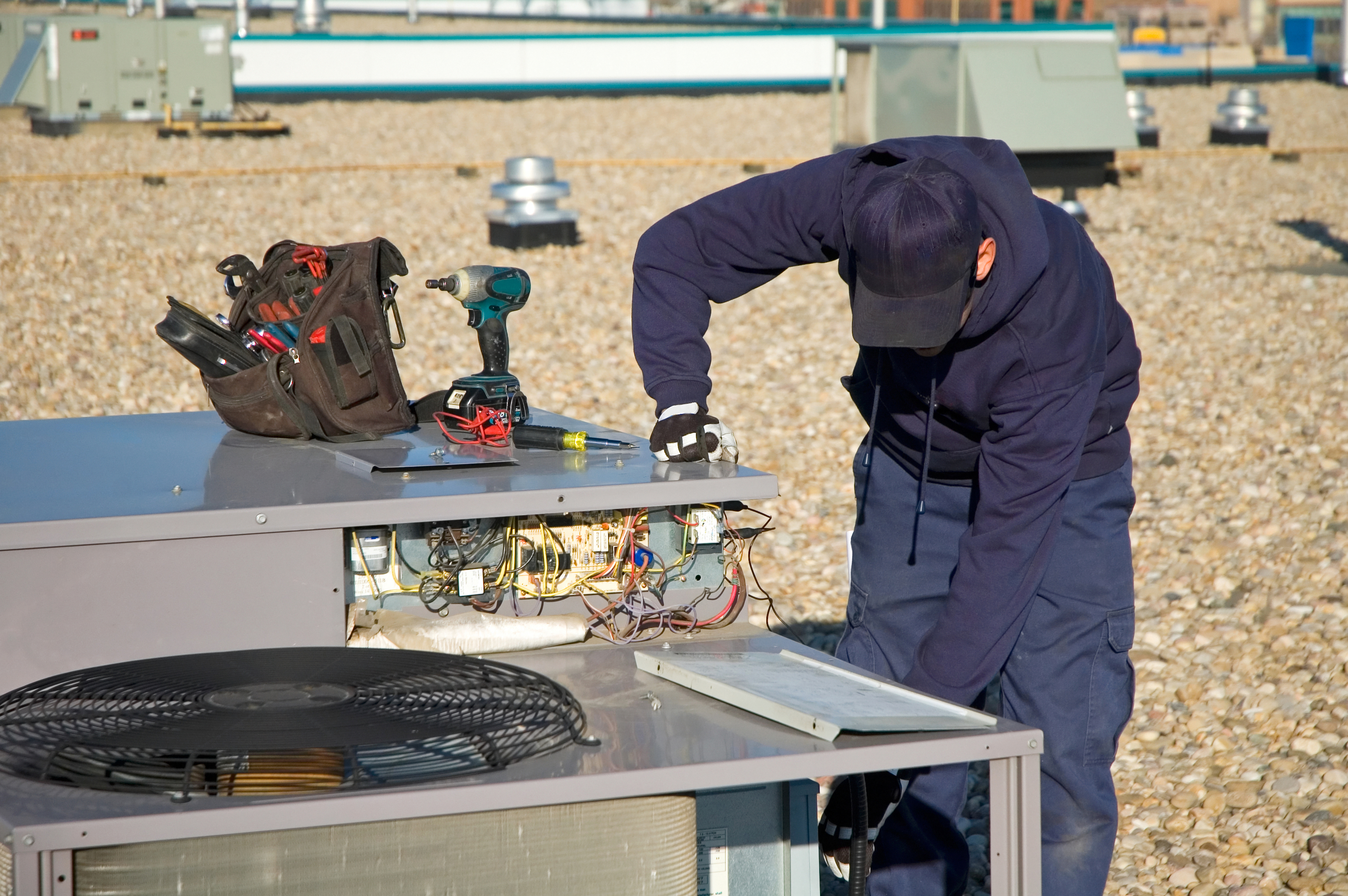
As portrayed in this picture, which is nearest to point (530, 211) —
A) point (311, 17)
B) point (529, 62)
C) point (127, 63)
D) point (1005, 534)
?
point (127, 63)

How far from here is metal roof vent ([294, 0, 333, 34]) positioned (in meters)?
30.0

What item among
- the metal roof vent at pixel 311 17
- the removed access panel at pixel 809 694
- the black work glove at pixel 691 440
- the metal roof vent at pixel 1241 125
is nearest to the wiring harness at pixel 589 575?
the black work glove at pixel 691 440

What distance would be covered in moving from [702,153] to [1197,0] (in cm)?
2921

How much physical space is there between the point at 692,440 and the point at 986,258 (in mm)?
671

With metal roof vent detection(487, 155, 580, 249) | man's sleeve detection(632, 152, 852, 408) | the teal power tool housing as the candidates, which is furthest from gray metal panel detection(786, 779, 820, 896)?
metal roof vent detection(487, 155, 580, 249)

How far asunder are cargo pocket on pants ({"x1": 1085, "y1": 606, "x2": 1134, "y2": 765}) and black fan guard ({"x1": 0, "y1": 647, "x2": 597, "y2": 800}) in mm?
1229

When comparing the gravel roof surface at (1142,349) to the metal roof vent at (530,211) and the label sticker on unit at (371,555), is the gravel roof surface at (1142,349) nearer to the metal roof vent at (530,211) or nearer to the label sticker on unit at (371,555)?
the metal roof vent at (530,211)

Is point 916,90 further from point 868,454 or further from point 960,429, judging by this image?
point 960,429

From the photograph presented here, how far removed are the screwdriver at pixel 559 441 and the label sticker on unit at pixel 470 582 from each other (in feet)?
1.54

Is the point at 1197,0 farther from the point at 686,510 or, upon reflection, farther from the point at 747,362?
the point at 686,510

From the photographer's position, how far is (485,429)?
3.21m

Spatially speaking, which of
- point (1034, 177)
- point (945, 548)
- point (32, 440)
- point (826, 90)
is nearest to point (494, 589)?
point (945, 548)

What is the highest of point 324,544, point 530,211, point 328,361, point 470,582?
point 530,211

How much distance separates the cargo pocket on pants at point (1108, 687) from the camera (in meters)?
2.84
